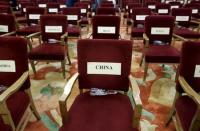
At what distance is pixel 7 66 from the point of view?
179 centimetres

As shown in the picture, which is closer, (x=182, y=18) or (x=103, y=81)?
(x=103, y=81)

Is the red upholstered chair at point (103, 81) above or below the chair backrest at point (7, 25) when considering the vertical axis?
below

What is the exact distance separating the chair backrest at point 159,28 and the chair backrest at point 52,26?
124 cm

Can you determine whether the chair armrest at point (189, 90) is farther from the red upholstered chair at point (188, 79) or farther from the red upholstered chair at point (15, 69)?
the red upholstered chair at point (15, 69)

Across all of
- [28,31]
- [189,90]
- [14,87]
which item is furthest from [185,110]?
[28,31]

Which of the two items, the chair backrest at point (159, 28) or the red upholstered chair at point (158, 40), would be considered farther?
the chair backrest at point (159, 28)

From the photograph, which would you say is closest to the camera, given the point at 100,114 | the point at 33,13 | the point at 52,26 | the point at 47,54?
the point at 100,114

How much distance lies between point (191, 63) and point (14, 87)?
139cm

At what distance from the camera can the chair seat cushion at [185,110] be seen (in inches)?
61.1

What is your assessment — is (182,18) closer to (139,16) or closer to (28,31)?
(139,16)

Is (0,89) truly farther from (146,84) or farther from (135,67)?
(135,67)

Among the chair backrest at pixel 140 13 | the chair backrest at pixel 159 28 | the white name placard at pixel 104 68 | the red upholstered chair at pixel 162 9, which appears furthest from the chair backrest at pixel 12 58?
the red upholstered chair at pixel 162 9

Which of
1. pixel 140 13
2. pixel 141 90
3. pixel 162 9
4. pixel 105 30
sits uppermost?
pixel 162 9

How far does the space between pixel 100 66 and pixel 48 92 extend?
4.11 ft
